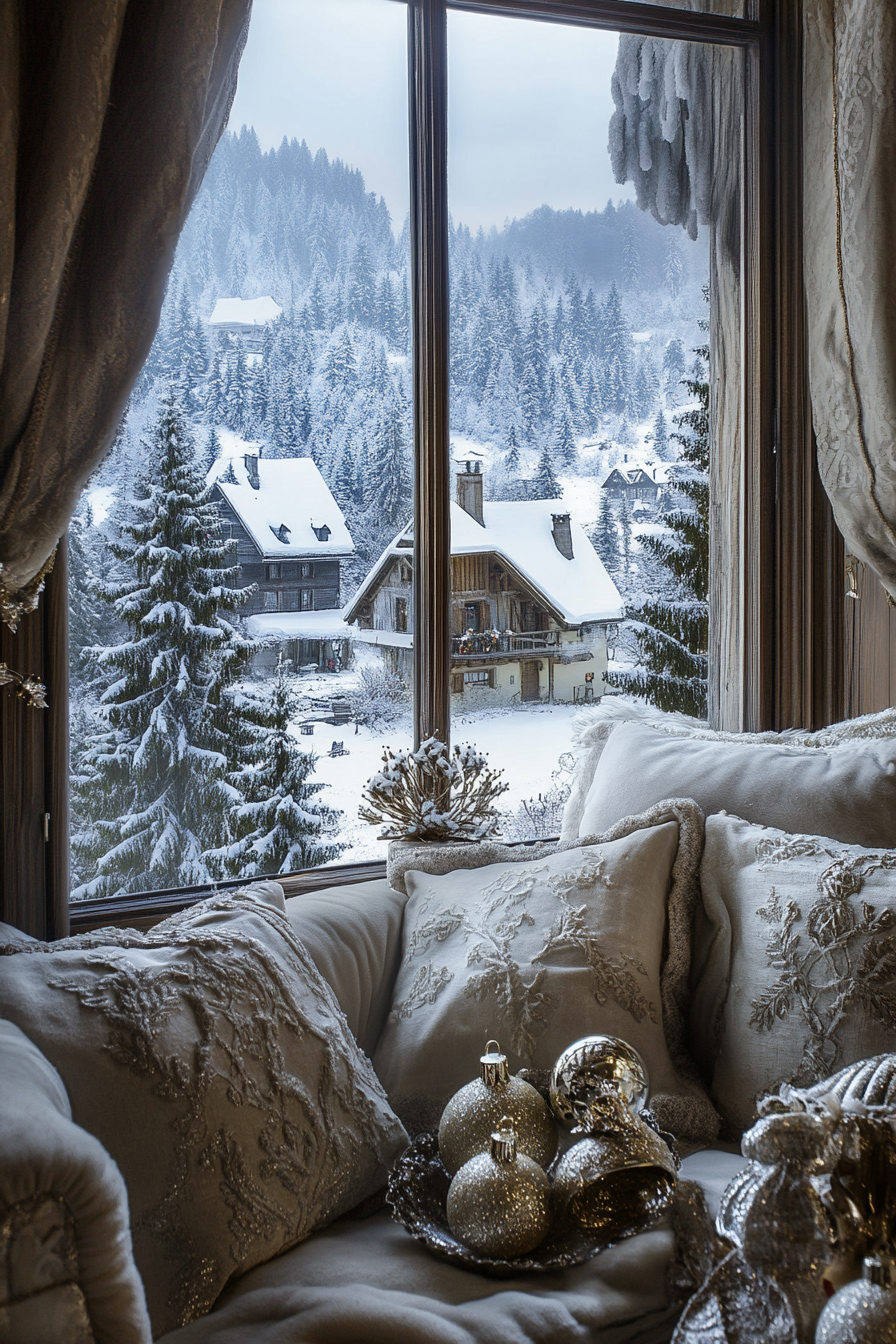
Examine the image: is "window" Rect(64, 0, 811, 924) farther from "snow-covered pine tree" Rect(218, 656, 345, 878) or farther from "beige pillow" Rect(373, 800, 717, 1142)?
"beige pillow" Rect(373, 800, 717, 1142)

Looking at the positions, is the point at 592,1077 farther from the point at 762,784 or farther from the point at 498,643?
the point at 498,643

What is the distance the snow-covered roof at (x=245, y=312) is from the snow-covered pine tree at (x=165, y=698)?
19 cm

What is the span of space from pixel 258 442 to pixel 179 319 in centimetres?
25

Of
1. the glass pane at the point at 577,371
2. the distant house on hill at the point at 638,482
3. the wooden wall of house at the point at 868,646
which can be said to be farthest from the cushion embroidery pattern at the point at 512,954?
the wooden wall of house at the point at 868,646

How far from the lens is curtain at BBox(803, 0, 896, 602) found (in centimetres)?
194

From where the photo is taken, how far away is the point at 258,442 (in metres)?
1.89

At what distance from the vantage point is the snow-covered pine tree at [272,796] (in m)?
1.88

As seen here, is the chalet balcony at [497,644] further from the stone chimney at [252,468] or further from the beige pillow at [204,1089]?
the beige pillow at [204,1089]

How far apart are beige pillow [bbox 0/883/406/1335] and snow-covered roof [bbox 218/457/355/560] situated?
2.71 ft

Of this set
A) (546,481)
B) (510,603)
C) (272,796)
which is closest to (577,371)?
(546,481)

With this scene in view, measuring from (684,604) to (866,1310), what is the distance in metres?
1.56

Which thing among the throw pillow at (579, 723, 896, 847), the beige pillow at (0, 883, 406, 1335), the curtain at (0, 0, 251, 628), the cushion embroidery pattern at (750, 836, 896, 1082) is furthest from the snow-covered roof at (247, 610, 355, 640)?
the cushion embroidery pattern at (750, 836, 896, 1082)

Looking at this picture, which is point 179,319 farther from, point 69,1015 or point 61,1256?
point 61,1256

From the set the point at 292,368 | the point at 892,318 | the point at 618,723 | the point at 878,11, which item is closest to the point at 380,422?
the point at 292,368
